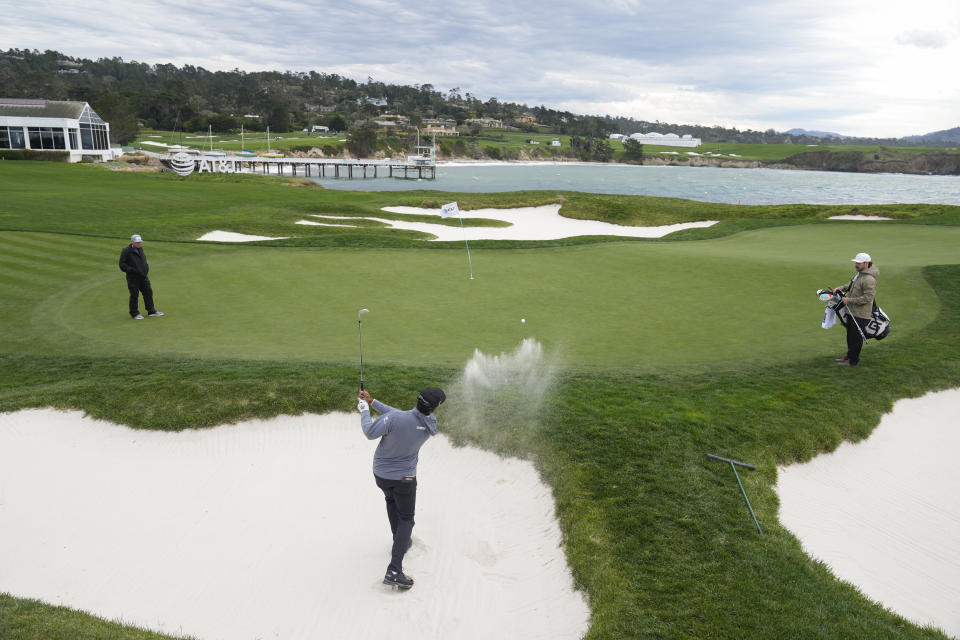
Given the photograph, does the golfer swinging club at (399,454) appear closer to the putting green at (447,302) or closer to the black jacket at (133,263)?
the putting green at (447,302)

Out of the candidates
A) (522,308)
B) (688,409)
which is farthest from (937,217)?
(688,409)

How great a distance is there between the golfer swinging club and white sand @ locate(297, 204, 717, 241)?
67.5 feet

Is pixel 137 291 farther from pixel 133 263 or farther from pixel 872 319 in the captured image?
pixel 872 319

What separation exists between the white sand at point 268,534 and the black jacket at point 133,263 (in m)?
4.03

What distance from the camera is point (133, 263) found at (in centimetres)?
1212

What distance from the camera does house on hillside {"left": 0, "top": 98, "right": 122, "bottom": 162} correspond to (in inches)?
2862

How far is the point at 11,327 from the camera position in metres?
11.9

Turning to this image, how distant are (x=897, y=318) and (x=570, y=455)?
9026mm

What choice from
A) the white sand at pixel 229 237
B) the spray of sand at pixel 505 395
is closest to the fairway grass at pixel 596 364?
the spray of sand at pixel 505 395

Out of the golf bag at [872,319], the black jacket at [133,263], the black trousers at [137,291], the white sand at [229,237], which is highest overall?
the golf bag at [872,319]

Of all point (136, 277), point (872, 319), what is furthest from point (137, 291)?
point (872, 319)

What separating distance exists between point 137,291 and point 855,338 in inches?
502

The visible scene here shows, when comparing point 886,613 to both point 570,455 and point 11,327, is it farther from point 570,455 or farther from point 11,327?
point 11,327

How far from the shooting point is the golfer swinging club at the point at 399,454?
18.4 feet
